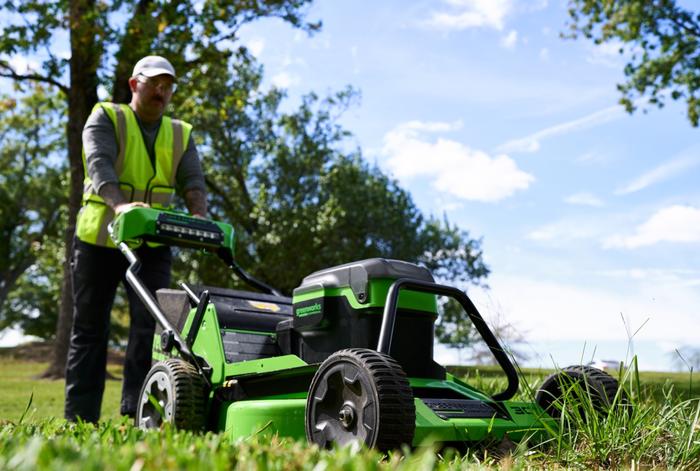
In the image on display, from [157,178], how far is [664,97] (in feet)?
43.7

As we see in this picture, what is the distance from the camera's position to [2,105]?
49.8 ft

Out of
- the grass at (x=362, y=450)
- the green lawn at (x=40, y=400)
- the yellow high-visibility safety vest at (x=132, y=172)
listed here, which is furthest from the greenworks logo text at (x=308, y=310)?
the green lawn at (x=40, y=400)

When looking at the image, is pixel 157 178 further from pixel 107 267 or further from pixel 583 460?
pixel 583 460

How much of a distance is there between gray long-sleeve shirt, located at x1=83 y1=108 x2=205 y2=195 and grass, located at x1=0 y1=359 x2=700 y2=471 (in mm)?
1612

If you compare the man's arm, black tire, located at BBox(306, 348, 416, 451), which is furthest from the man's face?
black tire, located at BBox(306, 348, 416, 451)

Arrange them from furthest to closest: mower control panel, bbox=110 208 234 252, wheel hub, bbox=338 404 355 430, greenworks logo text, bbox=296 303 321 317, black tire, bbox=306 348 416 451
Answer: mower control panel, bbox=110 208 234 252 < greenworks logo text, bbox=296 303 321 317 < wheel hub, bbox=338 404 355 430 < black tire, bbox=306 348 416 451

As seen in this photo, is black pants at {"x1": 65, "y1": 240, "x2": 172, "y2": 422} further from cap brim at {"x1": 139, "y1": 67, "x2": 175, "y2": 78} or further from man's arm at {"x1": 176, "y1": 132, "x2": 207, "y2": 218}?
cap brim at {"x1": 139, "y1": 67, "x2": 175, "y2": 78}

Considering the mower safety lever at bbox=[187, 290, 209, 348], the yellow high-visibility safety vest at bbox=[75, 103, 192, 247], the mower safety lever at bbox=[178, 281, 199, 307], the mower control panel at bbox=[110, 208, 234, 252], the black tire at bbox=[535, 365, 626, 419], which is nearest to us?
the black tire at bbox=[535, 365, 626, 419]

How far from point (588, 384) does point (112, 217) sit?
9.95 ft

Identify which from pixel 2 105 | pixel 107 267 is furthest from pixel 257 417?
pixel 2 105

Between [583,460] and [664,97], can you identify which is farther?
[664,97]

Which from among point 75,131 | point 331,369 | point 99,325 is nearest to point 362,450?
point 331,369

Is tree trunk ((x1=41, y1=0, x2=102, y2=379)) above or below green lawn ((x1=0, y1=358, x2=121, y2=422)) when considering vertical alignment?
above

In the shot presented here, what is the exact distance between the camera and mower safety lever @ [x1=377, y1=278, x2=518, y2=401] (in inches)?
112
